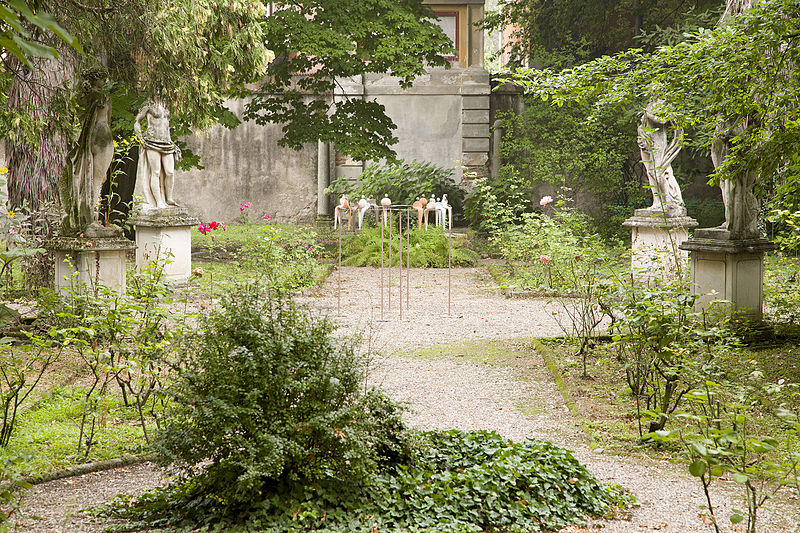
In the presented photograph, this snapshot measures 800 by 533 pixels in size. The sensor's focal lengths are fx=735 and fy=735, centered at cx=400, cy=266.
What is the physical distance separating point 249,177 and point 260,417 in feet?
55.1

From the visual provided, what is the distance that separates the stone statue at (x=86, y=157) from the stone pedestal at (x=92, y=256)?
15 centimetres

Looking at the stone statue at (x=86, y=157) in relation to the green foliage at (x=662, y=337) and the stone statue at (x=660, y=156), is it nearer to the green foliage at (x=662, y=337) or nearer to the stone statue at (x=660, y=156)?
the green foliage at (x=662, y=337)

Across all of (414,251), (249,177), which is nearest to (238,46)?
(414,251)

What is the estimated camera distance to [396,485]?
10.8 feet

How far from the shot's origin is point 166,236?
9.62 metres

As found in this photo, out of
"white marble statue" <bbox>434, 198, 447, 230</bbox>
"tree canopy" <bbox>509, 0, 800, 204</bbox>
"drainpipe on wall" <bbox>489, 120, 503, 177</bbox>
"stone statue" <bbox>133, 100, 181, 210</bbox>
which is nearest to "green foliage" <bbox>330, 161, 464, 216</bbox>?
"white marble statue" <bbox>434, 198, 447, 230</bbox>

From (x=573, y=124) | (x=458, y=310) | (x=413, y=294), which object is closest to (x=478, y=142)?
(x=573, y=124)

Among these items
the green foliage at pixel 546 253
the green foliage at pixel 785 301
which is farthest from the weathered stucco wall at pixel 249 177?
the green foliage at pixel 785 301

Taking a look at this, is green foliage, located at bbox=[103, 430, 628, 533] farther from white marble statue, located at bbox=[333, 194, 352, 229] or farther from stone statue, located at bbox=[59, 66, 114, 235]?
white marble statue, located at bbox=[333, 194, 352, 229]

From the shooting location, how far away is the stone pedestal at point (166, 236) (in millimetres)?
9578

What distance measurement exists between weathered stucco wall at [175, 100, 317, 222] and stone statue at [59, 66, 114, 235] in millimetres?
12154

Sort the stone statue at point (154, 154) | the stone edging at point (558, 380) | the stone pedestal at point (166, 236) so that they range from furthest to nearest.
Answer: the stone statue at point (154, 154), the stone pedestal at point (166, 236), the stone edging at point (558, 380)

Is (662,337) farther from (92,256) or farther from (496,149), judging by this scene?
(496,149)

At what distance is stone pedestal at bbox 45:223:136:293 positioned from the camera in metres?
6.83
